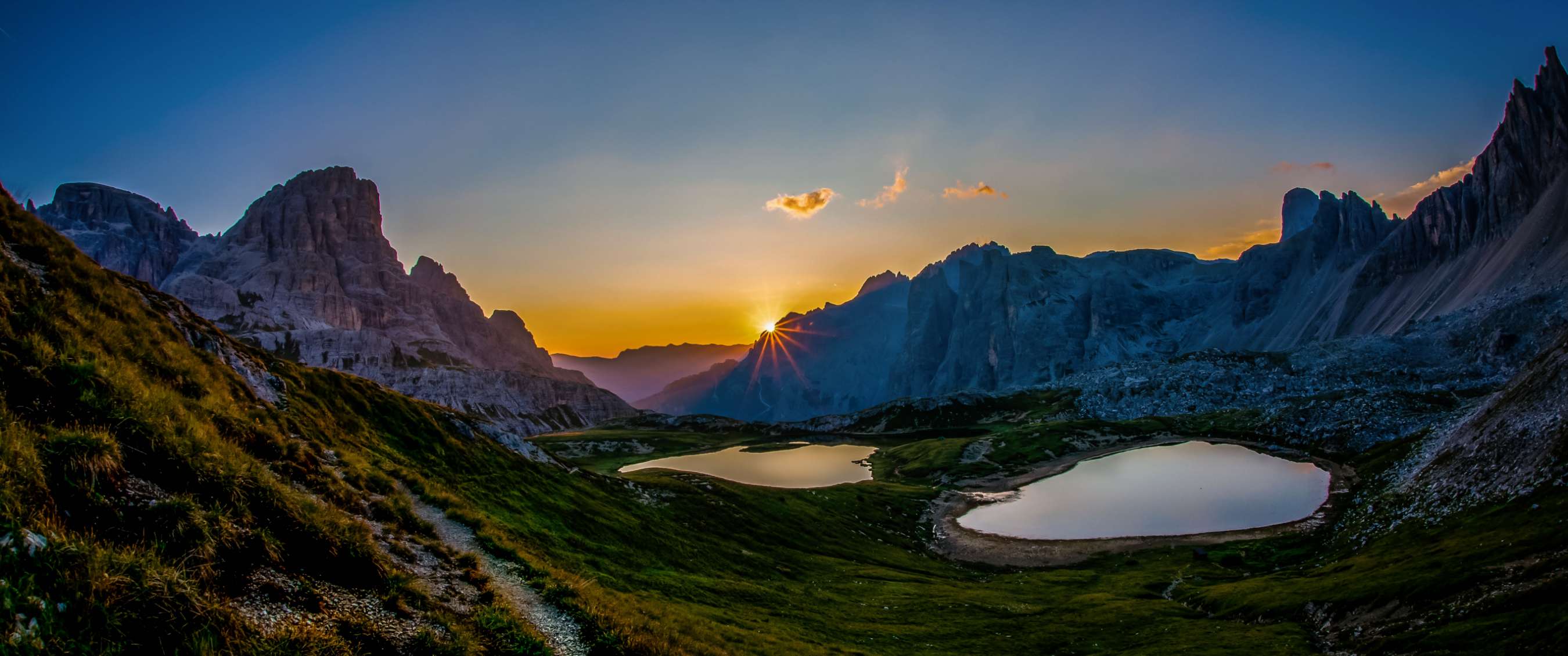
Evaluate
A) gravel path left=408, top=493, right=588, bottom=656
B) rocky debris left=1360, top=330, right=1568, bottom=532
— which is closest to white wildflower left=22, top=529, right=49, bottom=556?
gravel path left=408, top=493, right=588, bottom=656

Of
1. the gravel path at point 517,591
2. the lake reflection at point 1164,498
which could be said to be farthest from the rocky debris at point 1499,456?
the gravel path at point 517,591

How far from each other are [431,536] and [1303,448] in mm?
159615

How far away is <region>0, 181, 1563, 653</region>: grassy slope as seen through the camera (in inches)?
486

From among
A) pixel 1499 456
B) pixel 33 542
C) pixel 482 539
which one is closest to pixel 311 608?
pixel 33 542

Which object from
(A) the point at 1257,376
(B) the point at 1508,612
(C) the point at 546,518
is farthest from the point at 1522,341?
(C) the point at 546,518

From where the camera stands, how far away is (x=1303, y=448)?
130 m

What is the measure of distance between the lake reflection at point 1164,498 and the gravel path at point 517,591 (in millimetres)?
84308

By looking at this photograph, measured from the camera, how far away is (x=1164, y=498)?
350ft

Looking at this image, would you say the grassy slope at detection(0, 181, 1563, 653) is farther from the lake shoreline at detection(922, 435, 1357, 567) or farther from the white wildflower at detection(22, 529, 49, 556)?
the lake shoreline at detection(922, 435, 1357, 567)

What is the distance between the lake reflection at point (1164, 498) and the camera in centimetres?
9269

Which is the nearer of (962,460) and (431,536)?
(431,536)

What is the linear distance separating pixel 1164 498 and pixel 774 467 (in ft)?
285

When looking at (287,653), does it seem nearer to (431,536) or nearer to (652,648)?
(652,648)

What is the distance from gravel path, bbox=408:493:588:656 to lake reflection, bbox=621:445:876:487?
301ft
